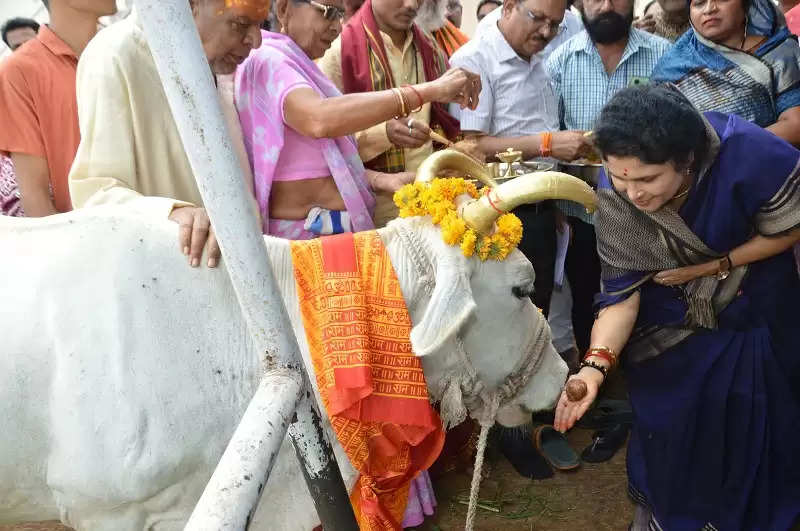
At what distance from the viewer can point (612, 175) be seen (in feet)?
8.11

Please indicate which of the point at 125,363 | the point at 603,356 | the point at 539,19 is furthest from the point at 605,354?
the point at 539,19

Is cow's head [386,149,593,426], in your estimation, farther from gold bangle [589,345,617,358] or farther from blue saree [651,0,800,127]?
blue saree [651,0,800,127]

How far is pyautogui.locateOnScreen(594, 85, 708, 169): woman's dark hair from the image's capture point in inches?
89.1

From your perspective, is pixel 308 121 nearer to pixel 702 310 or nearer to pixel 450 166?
pixel 450 166

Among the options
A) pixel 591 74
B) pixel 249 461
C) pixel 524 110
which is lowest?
pixel 524 110

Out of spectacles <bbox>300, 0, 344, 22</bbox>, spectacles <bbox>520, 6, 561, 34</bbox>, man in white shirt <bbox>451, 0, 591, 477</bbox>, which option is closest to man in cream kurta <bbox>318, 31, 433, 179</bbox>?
man in white shirt <bbox>451, 0, 591, 477</bbox>

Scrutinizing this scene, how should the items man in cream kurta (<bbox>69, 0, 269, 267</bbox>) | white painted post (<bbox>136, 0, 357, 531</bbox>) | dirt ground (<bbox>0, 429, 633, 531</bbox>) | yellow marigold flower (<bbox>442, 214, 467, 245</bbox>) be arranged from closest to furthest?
white painted post (<bbox>136, 0, 357, 531</bbox>), yellow marigold flower (<bbox>442, 214, 467, 245</bbox>), man in cream kurta (<bbox>69, 0, 269, 267</bbox>), dirt ground (<bbox>0, 429, 633, 531</bbox>)

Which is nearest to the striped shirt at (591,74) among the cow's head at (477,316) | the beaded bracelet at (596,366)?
the beaded bracelet at (596,366)

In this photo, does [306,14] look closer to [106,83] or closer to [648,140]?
[106,83]

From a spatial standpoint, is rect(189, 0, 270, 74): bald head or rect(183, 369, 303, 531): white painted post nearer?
Answer: rect(183, 369, 303, 531): white painted post

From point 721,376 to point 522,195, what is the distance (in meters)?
1.25

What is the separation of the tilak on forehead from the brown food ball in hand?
65.2 inches

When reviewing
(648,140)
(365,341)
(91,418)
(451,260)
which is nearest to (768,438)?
(648,140)

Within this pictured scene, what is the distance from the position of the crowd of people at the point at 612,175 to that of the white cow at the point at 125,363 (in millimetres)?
159
